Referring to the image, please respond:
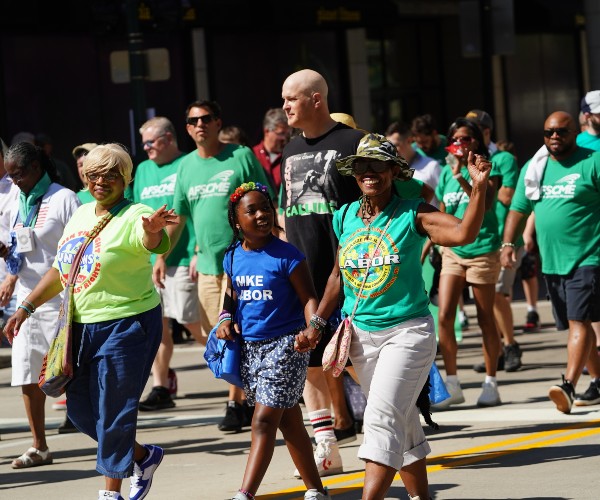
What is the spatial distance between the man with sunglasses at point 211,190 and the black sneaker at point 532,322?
585cm

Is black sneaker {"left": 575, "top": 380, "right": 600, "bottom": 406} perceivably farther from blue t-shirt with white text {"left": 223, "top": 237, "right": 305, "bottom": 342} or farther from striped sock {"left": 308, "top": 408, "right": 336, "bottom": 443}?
blue t-shirt with white text {"left": 223, "top": 237, "right": 305, "bottom": 342}

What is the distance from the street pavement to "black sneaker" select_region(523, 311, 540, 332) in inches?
133

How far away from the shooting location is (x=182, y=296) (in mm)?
11602

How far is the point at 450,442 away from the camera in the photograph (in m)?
9.05

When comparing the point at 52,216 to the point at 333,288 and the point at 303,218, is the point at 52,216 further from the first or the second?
the point at 333,288

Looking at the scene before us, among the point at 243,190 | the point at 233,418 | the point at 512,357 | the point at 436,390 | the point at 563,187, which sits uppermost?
the point at 243,190

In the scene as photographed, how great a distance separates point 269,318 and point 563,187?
331 cm

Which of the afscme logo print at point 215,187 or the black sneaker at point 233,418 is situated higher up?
the afscme logo print at point 215,187

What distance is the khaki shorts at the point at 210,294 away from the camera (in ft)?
34.3

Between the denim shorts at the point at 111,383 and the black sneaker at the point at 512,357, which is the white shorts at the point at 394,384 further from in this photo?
the black sneaker at the point at 512,357

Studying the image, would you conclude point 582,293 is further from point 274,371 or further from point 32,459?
point 32,459

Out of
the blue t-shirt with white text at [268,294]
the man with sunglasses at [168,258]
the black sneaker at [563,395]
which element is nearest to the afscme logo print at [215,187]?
the man with sunglasses at [168,258]

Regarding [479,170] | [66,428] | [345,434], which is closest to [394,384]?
[479,170]

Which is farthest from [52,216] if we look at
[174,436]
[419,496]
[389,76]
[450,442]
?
[389,76]
